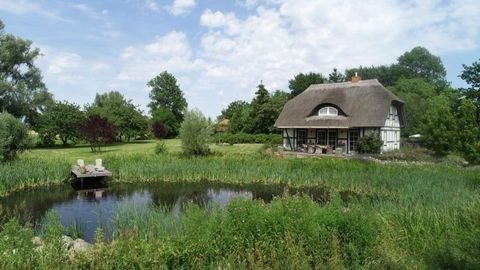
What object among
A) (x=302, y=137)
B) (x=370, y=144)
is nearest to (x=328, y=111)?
(x=302, y=137)

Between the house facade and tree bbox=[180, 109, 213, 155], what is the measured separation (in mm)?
7400

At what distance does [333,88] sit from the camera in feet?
100

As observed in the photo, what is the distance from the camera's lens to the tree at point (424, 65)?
6488 centimetres

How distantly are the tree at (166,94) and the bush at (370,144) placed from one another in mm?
43513

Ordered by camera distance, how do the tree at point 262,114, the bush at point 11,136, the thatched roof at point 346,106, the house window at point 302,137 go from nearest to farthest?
the bush at point 11,136
the thatched roof at point 346,106
the house window at point 302,137
the tree at point 262,114

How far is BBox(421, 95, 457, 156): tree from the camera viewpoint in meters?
21.8

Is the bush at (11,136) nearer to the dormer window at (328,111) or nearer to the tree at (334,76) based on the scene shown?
the dormer window at (328,111)

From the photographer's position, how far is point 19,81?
35.6 metres

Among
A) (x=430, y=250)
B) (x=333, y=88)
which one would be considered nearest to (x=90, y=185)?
(x=430, y=250)

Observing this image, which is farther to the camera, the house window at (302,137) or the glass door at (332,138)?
the house window at (302,137)

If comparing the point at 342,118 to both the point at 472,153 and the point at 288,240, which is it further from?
the point at 288,240

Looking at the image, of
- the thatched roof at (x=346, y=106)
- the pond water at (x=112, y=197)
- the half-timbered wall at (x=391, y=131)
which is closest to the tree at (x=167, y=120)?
the thatched roof at (x=346, y=106)

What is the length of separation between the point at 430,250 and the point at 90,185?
14001 mm

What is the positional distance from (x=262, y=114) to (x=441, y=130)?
62.0 ft
